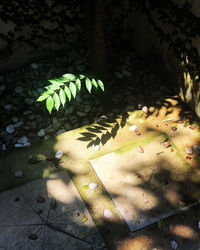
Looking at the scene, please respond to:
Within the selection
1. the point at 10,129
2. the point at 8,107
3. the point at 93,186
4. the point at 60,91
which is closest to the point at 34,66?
the point at 8,107

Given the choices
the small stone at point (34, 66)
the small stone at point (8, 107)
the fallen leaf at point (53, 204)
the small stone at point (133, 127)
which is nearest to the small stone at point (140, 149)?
the small stone at point (133, 127)

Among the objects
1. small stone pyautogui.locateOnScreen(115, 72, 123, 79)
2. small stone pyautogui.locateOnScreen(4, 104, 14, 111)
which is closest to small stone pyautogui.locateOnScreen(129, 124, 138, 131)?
small stone pyautogui.locateOnScreen(115, 72, 123, 79)

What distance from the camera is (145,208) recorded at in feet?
9.00

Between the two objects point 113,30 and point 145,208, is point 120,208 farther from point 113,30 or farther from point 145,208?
point 113,30

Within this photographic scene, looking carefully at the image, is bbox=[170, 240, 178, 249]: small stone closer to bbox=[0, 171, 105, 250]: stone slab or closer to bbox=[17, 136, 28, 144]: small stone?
bbox=[0, 171, 105, 250]: stone slab

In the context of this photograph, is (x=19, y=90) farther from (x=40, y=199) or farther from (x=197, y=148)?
(x=197, y=148)

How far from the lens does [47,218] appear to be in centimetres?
264

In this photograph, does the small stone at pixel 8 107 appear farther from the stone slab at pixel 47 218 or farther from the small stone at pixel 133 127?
the small stone at pixel 133 127

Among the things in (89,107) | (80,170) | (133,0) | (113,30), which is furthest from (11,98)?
(133,0)

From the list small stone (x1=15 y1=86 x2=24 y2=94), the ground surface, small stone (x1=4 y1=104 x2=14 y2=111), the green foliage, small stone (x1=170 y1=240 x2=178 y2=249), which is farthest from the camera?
small stone (x1=15 y1=86 x2=24 y2=94)

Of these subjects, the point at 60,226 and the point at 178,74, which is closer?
the point at 60,226

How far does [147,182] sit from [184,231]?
1.92 ft

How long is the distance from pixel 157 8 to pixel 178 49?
1.97 ft

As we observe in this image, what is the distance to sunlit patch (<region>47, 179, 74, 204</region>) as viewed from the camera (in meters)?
2.80
